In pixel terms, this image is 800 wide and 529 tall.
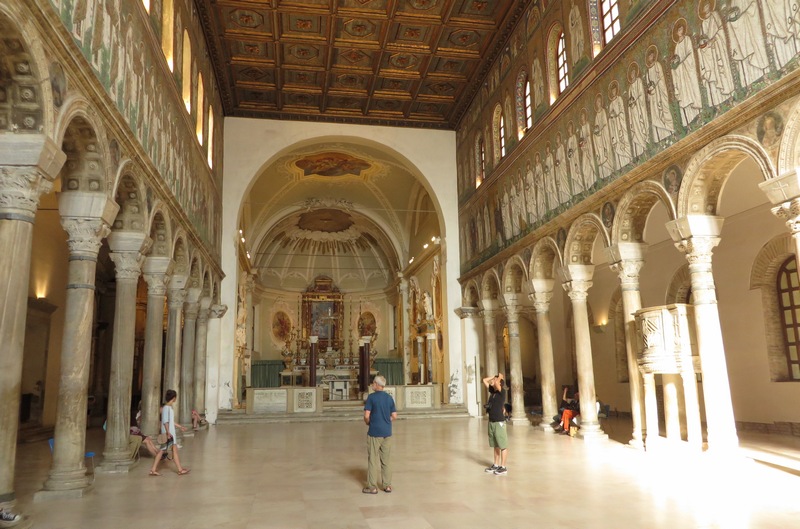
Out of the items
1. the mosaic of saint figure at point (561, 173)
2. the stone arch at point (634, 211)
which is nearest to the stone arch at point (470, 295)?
the mosaic of saint figure at point (561, 173)

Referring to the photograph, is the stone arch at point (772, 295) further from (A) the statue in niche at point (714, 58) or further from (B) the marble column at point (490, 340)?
(B) the marble column at point (490, 340)

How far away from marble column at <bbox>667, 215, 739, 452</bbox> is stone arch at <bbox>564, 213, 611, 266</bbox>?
11.0 ft

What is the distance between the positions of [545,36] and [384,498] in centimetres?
1325

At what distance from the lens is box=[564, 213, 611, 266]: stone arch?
14.2m

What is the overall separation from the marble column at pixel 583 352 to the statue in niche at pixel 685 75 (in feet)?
17.9

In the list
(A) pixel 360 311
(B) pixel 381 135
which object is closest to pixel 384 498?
(B) pixel 381 135

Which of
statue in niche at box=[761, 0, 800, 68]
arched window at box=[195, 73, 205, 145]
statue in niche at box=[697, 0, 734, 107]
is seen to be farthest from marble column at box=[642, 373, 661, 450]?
arched window at box=[195, 73, 205, 145]

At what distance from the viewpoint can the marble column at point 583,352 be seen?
14352 millimetres

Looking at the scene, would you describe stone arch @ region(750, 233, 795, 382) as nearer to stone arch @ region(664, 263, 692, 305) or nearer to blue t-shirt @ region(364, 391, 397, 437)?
stone arch @ region(664, 263, 692, 305)

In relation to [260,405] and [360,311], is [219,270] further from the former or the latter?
[360,311]

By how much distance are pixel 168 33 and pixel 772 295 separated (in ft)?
53.2

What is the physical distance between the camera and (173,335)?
1534cm

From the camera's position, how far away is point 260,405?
21.5 metres

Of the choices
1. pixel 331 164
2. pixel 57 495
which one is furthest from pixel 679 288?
pixel 331 164
